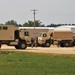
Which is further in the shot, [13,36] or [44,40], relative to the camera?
[44,40]

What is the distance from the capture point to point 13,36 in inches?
2009

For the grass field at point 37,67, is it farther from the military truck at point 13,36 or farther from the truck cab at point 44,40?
the truck cab at point 44,40

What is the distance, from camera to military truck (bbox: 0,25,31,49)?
50.8 metres

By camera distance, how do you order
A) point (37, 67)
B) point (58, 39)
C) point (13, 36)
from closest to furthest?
point (37, 67) < point (13, 36) < point (58, 39)

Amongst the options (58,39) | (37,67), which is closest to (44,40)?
(58,39)

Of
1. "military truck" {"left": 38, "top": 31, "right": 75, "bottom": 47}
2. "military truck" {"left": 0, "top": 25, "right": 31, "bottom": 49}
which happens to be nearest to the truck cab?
"military truck" {"left": 38, "top": 31, "right": 75, "bottom": 47}

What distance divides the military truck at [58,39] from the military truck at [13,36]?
12035 mm

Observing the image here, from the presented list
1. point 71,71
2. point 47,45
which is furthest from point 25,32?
point 71,71

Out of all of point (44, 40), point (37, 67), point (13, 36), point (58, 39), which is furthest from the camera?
point (58, 39)

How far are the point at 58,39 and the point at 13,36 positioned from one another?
571 inches

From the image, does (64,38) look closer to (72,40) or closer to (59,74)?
(72,40)

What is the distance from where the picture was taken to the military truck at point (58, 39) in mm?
63062

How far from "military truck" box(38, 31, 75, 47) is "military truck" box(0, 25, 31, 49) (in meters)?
12.0

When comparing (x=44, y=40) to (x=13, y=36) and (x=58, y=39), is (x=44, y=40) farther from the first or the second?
(x=13, y=36)
